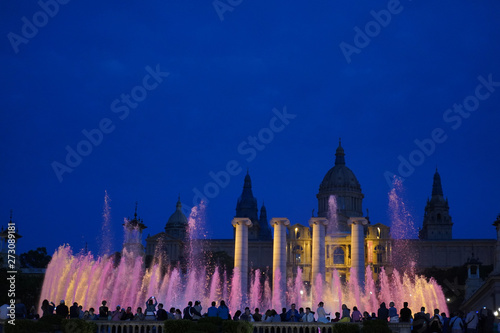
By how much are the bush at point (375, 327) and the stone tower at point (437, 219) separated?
15832cm

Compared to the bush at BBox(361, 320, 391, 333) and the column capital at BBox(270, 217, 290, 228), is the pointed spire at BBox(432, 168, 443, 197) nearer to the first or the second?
the column capital at BBox(270, 217, 290, 228)

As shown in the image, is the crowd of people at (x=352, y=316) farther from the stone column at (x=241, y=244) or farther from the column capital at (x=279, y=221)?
the stone column at (x=241, y=244)

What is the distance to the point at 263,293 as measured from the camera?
121 m

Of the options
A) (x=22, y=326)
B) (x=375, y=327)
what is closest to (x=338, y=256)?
(x=375, y=327)

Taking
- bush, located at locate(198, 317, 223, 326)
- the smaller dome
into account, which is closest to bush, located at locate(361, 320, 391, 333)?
bush, located at locate(198, 317, 223, 326)

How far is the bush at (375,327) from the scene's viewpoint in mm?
27953

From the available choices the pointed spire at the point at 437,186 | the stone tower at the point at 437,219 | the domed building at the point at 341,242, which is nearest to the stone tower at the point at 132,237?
the domed building at the point at 341,242

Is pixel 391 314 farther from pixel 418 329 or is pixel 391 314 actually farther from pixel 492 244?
pixel 492 244

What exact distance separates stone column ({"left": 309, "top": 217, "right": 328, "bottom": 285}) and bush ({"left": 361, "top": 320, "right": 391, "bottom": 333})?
41860 millimetres

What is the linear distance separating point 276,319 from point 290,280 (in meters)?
112

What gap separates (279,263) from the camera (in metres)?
70.8

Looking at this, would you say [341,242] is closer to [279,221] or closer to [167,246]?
[167,246]

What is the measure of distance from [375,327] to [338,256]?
124889mm

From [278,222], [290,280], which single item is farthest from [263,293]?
[278,222]
